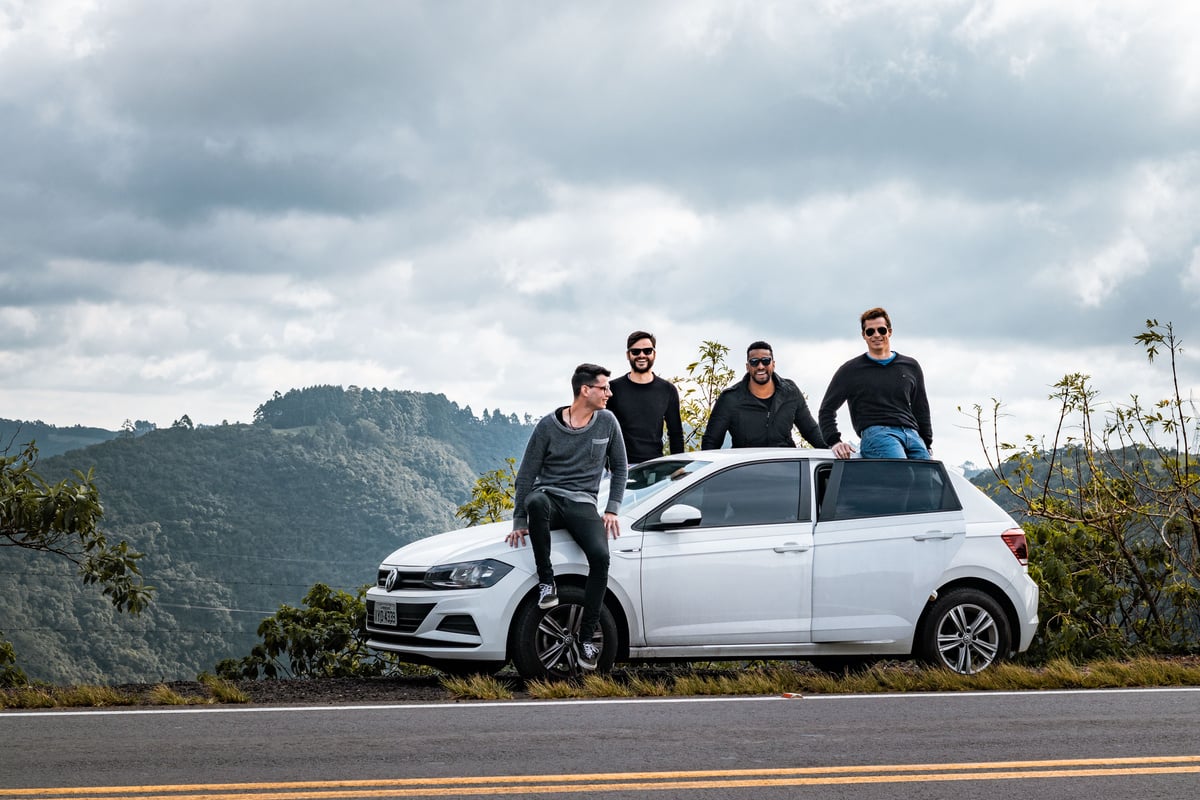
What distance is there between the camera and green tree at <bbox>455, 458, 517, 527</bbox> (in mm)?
15953

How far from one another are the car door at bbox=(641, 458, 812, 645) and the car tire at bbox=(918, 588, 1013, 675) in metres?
0.95

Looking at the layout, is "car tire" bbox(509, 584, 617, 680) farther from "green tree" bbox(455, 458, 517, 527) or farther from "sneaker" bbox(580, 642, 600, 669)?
"green tree" bbox(455, 458, 517, 527)

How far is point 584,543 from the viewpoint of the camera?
8969 mm

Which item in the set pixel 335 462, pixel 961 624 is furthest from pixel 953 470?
pixel 335 462

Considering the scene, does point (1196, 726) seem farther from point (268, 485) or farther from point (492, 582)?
point (268, 485)

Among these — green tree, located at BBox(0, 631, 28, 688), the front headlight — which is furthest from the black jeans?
green tree, located at BBox(0, 631, 28, 688)

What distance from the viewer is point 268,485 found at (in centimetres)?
14800

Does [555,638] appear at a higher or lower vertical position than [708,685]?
higher

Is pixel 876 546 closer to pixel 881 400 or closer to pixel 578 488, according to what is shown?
pixel 881 400

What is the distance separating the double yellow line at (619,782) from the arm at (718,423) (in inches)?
191

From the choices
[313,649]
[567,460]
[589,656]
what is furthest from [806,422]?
[313,649]

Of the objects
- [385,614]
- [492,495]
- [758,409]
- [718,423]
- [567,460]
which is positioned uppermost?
[758,409]

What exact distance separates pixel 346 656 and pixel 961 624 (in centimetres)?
529

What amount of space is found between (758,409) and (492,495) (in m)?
5.90
